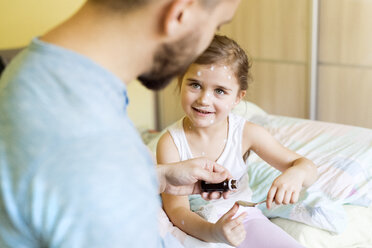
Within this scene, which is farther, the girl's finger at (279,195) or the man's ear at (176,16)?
the girl's finger at (279,195)

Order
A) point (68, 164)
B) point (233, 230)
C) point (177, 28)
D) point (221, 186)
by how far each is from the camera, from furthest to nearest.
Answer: point (221, 186) < point (233, 230) < point (177, 28) < point (68, 164)

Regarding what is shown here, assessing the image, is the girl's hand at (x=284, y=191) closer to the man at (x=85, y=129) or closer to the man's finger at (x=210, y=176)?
the man's finger at (x=210, y=176)

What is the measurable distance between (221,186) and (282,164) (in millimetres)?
332

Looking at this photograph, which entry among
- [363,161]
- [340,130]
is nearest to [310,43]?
[340,130]

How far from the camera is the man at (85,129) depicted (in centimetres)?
60

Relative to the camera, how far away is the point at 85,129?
24.2 inches

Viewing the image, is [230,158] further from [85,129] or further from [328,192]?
[85,129]

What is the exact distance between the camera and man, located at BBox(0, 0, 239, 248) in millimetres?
600

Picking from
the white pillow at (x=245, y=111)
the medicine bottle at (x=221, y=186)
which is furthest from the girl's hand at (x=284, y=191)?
the white pillow at (x=245, y=111)

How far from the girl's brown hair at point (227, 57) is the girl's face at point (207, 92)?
0.05 feet

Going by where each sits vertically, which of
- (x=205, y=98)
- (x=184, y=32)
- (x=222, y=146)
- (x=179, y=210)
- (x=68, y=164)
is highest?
(x=184, y=32)

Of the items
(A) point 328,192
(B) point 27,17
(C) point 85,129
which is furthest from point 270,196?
(B) point 27,17

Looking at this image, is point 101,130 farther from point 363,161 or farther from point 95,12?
point 363,161

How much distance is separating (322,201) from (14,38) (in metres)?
2.16
